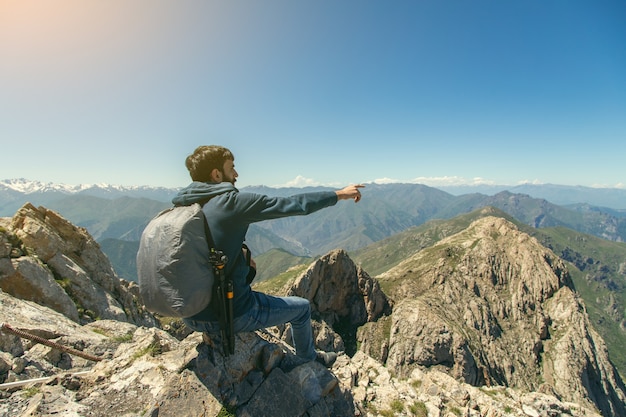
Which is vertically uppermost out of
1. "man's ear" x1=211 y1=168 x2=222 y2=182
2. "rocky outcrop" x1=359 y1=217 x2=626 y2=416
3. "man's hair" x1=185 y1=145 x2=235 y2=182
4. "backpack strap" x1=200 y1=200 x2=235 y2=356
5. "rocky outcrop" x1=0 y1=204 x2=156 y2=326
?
"man's hair" x1=185 y1=145 x2=235 y2=182

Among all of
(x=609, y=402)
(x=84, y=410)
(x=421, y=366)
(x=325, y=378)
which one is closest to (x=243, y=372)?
(x=325, y=378)

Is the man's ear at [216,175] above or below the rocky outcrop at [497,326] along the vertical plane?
above

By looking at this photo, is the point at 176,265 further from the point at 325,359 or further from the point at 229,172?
the point at 325,359

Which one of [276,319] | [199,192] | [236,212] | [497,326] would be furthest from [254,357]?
[497,326]

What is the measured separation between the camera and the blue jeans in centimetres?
654

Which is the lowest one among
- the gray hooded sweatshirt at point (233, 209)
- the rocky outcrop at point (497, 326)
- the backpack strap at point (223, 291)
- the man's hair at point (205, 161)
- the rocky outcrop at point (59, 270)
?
the rocky outcrop at point (497, 326)

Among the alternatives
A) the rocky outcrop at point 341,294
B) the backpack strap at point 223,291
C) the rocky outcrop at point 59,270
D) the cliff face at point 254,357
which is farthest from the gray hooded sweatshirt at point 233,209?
the rocky outcrop at point 341,294

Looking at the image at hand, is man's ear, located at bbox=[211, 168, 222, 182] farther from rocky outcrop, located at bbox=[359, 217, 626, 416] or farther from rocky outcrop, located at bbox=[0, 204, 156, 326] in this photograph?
rocky outcrop, located at bbox=[359, 217, 626, 416]

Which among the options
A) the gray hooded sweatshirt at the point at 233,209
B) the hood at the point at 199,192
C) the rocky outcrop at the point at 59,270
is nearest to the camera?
the gray hooded sweatshirt at the point at 233,209

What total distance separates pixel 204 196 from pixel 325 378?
605 centimetres

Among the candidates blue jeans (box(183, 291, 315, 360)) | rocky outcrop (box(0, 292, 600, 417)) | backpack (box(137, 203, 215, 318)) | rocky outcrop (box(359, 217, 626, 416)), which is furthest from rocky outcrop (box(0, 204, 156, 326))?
rocky outcrop (box(359, 217, 626, 416))

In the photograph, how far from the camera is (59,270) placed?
18.4 meters

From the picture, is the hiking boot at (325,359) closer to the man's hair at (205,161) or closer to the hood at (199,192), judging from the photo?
the hood at (199,192)

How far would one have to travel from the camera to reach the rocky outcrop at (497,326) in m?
47.8
